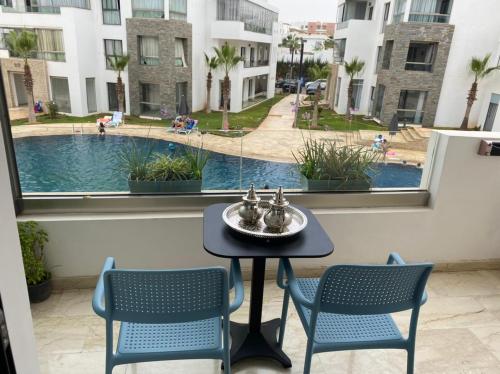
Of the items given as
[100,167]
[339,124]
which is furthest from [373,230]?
[100,167]

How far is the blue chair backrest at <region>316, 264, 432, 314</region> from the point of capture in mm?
1408

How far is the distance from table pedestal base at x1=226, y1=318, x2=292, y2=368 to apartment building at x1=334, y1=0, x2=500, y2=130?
215 centimetres

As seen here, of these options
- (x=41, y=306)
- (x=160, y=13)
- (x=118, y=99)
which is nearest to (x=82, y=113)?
(x=118, y=99)

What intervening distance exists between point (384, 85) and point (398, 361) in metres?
3.00

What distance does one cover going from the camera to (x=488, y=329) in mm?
2438

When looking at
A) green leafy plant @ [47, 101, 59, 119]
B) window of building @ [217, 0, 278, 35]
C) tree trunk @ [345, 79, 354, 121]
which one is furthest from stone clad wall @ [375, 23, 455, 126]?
window of building @ [217, 0, 278, 35]

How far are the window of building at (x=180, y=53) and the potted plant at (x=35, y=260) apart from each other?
Result: 2542 mm

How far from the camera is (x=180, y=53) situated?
4.37 meters

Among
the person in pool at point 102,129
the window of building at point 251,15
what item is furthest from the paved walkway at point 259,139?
the window of building at point 251,15

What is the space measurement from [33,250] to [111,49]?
1.61m

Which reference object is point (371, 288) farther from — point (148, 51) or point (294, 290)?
point (148, 51)

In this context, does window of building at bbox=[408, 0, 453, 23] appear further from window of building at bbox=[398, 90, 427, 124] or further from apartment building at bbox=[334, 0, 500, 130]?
window of building at bbox=[398, 90, 427, 124]

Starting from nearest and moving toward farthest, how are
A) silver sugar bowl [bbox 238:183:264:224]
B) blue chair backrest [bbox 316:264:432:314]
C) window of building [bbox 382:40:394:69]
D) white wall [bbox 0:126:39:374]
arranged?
white wall [bbox 0:126:39:374]
blue chair backrest [bbox 316:264:432:314]
silver sugar bowl [bbox 238:183:264:224]
window of building [bbox 382:40:394:69]

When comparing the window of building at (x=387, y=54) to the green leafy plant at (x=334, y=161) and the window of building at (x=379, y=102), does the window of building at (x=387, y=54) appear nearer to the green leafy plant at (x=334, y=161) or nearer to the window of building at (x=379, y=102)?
the window of building at (x=379, y=102)
